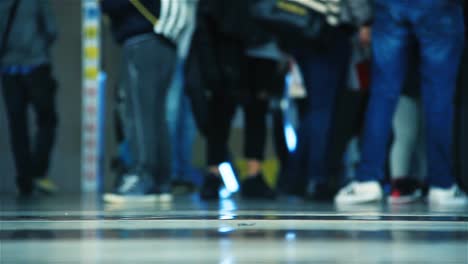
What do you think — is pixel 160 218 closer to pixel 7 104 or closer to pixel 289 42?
pixel 289 42

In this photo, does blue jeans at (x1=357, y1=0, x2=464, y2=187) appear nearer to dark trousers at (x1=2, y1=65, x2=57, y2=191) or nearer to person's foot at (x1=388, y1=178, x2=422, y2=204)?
person's foot at (x1=388, y1=178, x2=422, y2=204)

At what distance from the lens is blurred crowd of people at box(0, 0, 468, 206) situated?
466 cm

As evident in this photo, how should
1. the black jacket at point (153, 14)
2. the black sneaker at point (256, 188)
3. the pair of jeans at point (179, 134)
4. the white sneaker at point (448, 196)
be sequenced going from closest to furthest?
the white sneaker at point (448, 196) → the black jacket at point (153, 14) → the black sneaker at point (256, 188) → the pair of jeans at point (179, 134)

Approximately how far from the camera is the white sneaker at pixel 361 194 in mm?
4590

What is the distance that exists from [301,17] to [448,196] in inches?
45.2

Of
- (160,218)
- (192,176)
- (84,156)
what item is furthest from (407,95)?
(84,156)

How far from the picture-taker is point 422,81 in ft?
15.5

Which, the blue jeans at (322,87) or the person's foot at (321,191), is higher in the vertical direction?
the blue jeans at (322,87)

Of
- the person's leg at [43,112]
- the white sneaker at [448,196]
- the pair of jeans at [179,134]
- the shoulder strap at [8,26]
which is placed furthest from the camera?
the pair of jeans at [179,134]

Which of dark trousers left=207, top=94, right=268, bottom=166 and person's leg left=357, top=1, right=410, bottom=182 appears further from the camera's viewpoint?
dark trousers left=207, top=94, right=268, bottom=166

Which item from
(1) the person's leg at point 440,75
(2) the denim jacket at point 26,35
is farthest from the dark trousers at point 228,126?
(2) the denim jacket at point 26,35

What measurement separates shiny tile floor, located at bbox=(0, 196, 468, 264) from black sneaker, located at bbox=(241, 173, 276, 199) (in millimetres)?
1973

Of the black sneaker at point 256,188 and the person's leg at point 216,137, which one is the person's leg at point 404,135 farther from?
the person's leg at point 216,137

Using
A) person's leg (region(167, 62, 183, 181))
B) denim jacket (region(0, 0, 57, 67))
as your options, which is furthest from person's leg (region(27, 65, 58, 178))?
person's leg (region(167, 62, 183, 181))
